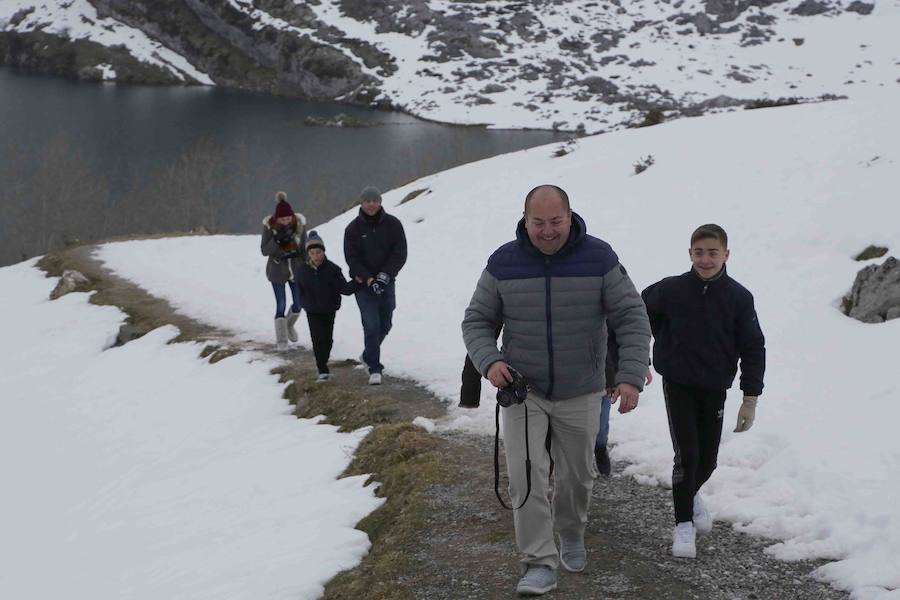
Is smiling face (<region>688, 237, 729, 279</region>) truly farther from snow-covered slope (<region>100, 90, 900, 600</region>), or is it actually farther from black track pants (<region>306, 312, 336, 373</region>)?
black track pants (<region>306, 312, 336, 373</region>)

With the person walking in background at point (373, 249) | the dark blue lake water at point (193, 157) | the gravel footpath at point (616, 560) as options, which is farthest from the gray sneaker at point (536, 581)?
the dark blue lake water at point (193, 157)

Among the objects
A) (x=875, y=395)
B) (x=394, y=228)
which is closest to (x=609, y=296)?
(x=875, y=395)

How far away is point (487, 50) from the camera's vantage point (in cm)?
14325

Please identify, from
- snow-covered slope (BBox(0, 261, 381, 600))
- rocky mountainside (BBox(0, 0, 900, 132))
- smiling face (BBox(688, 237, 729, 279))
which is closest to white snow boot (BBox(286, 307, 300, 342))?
snow-covered slope (BBox(0, 261, 381, 600))

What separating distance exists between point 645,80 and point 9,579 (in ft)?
423

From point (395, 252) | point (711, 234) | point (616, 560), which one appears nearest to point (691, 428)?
point (616, 560)

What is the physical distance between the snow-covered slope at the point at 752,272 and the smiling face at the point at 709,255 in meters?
2.23

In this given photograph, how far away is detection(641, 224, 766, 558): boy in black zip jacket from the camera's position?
5.59 metres

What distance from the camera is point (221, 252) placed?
30859mm

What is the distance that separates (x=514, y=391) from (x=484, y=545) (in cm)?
197

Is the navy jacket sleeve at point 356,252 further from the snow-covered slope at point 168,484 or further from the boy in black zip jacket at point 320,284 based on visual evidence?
the snow-covered slope at point 168,484

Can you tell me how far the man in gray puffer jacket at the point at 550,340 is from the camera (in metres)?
4.93

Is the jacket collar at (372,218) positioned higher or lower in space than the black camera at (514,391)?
higher

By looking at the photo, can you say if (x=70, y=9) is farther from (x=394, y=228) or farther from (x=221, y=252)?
(x=394, y=228)
